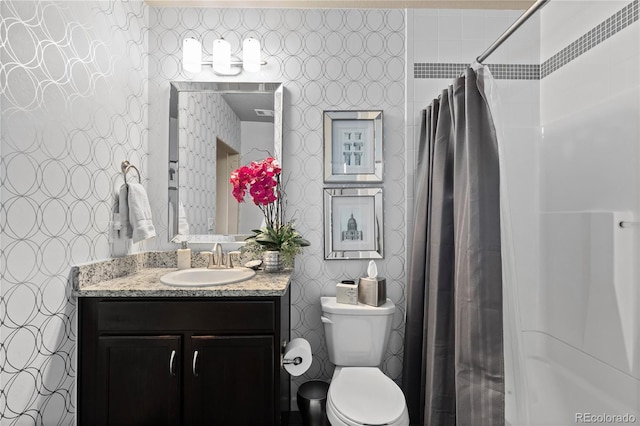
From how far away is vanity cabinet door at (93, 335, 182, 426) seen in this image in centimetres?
159

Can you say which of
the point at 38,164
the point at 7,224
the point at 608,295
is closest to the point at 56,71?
the point at 38,164

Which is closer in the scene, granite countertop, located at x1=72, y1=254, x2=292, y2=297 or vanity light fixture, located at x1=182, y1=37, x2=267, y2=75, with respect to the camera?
granite countertop, located at x1=72, y1=254, x2=292, y2=297

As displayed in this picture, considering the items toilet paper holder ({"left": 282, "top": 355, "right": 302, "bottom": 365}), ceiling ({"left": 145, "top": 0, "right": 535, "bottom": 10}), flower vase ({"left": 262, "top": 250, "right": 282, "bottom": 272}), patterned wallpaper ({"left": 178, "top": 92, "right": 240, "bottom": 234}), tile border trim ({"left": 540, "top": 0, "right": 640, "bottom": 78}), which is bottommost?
toilet paper holder ({"left": 282, "top": 355, "right": 302, "bottom": 365})

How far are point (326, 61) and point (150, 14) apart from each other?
111 centimetres

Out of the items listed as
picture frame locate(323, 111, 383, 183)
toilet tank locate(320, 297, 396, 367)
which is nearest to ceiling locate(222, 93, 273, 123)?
picture frame locate(323, 111, 383, 183)

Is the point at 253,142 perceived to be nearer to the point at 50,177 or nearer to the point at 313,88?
the point at 313,88

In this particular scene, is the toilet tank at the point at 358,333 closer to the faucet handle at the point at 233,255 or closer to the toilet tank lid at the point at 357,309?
the toilet tank lid at the point at 357,309

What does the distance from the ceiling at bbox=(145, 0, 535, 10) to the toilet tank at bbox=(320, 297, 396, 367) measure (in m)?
1.80

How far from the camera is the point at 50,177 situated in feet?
4.75

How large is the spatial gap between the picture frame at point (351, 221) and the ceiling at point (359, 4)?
1.13 m

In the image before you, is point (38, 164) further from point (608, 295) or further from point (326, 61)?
point (608, 295)

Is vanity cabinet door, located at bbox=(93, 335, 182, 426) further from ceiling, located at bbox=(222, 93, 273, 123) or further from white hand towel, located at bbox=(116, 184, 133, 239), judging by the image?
ceiling, located at bbox=(222, 93, 273, 123)

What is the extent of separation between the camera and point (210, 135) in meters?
2.25

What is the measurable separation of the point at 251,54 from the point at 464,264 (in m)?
1.64
